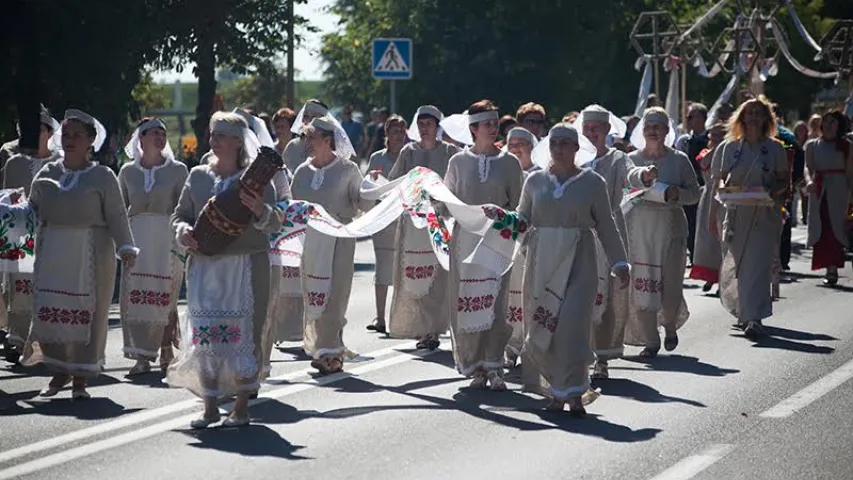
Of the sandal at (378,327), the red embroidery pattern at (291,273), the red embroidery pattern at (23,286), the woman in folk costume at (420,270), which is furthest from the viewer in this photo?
the sandal at (378,327)

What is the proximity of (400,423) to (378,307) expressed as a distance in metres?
5.02

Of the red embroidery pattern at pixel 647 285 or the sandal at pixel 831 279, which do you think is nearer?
the red embroidery pattern at pixel 647 285

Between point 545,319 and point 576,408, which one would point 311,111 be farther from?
point 576,408

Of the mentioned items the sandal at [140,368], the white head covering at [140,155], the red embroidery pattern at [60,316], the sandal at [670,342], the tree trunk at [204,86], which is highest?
the tree trunk at [204,86]

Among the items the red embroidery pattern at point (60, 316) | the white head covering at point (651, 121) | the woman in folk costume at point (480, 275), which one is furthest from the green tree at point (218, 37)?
the red embroidery pattern at point (60, 316)

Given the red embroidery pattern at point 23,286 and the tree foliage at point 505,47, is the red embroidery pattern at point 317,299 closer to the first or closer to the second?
the red embroidery pattern at point 23,286

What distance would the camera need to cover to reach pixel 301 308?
1432cm

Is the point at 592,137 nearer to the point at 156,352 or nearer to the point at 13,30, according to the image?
the point at 156,352

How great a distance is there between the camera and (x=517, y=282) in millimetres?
13133

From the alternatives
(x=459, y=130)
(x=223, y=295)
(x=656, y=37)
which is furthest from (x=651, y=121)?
(x=656, y=37)

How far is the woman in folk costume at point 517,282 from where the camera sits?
512 inches

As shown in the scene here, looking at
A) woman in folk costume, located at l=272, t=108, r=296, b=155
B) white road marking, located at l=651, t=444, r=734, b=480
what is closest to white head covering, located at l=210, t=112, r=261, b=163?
white road marking, located at l=651, t=444, r=734, b=480

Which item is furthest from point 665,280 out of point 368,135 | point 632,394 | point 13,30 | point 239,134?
point 368,135

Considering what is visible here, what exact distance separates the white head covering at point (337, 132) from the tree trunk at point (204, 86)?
11.2 m
